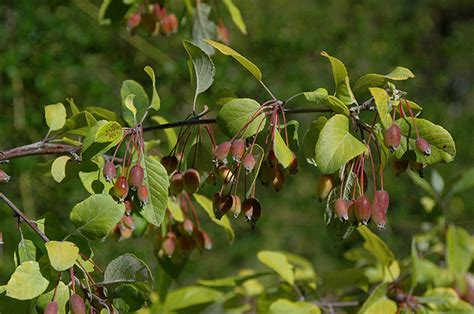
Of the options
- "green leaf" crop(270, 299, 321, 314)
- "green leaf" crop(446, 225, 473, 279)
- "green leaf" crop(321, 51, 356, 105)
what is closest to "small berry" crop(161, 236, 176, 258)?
"green leaf" crop(270, 299, 321, 314)

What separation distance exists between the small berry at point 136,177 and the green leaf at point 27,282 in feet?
0.41

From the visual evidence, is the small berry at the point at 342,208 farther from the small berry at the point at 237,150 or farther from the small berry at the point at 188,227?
the small berry at the point at 188,227

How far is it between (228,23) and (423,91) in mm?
1563

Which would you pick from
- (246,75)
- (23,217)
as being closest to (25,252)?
(23,217)

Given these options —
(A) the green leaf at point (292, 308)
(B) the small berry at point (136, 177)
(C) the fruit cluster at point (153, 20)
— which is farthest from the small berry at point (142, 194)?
(C) the fruit cluster at point (153, 20)

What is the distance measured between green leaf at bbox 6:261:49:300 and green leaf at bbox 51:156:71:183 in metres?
0.14

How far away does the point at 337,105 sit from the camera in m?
0.74

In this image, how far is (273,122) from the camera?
75 cm

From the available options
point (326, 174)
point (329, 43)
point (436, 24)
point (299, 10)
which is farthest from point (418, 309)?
point (436, 24)

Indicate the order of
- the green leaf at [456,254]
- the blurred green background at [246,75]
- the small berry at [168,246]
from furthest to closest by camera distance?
the blurred green background at [246,75] → the green leaf at [456,254] → the small berry at [168,246]

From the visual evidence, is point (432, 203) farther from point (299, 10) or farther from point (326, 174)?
point (299, 10)

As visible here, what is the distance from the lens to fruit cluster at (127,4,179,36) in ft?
3.97

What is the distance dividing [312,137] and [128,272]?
9.3 inches

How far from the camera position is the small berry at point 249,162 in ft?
2.39
